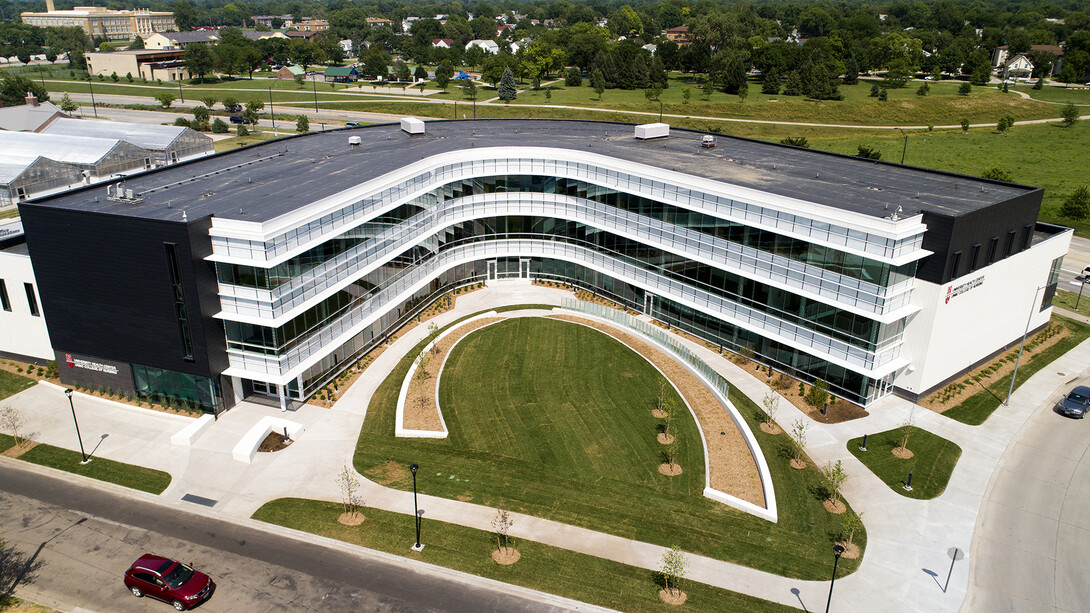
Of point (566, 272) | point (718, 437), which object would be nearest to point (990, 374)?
point (718, 437)

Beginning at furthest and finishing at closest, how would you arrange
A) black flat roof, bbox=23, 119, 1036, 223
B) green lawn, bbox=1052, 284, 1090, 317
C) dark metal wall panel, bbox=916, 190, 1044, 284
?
green lawn, bbox=1052, 284, 1090, 317
black flat roof, bbox=23, 119, 1036, 223
dark metal wall panel, bbox=916, 190, 1044, 284

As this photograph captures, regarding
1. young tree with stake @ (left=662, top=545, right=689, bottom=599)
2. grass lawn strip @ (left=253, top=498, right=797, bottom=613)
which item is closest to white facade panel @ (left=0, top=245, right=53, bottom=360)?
grass lawn strip @ (left=253, top=498, right=797, bottom=613)

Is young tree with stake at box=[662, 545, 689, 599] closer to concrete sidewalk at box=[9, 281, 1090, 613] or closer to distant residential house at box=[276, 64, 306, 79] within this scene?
concrete sidewalk at box=[9, 281, 1090, 613]

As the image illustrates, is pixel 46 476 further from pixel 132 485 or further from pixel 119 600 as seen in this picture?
pixel 119 600

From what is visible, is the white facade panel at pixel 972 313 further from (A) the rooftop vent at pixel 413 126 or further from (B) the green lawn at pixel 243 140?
(B) the green lawn at pixel 243 140

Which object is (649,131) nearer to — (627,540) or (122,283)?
(627,540)
